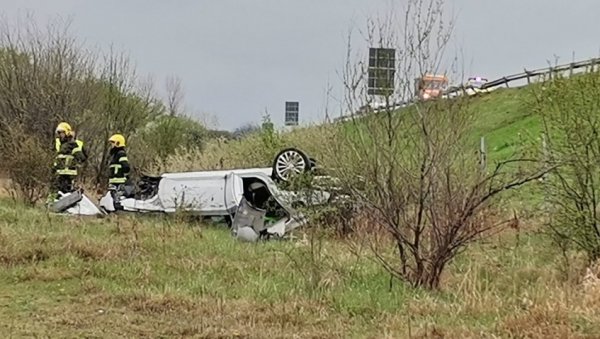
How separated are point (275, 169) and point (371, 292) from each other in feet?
19.5

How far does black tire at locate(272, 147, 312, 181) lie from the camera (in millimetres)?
13086

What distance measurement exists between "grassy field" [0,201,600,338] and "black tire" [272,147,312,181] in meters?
2.06

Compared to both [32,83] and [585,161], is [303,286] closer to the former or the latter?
[585,161]

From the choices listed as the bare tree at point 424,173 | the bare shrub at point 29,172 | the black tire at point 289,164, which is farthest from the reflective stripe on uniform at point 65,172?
the bare tree at point 424,173

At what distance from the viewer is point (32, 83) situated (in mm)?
23656

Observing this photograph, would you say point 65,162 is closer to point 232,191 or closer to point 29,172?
point 29,172

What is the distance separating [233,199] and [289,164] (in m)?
1.16

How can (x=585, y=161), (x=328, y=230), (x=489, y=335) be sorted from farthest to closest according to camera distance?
(x=328, y=230)
(x=585, y=161)
(x=489, y=335)

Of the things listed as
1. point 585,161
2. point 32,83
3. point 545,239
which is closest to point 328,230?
point 545,239

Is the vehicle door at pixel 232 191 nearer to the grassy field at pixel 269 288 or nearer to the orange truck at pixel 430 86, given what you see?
the grassy field at pixel 269 288

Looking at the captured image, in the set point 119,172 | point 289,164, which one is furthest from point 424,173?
point 119,172

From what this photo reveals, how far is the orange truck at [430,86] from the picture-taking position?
813 centimetres

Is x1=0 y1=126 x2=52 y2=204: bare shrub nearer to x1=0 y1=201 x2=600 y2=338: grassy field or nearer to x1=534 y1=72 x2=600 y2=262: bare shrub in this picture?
x1=0 y1=201 x2=600 y2=338: grassy field

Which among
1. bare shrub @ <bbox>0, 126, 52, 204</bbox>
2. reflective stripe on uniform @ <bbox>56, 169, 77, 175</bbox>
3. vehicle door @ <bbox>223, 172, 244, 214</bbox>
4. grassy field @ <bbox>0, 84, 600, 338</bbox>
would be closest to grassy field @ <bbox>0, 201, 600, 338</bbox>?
grassy field @ <bbox>0, 84, 600, 338</bbox>
